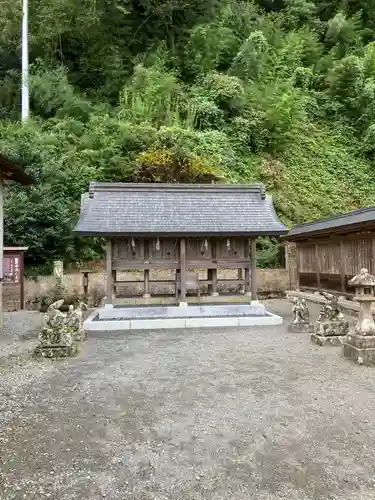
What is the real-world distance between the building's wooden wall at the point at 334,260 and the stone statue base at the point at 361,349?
5.01 metres

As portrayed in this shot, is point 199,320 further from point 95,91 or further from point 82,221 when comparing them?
point 95,91

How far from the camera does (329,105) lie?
25.0m

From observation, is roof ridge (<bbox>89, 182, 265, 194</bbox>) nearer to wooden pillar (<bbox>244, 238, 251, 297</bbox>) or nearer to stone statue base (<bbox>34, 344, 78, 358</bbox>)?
wooden pillar (<bbox>244, 238, 251, 297</bbox>)

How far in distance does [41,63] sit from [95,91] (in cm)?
379

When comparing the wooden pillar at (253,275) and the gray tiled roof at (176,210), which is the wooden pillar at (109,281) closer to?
the gray tiled roof at (176,210)

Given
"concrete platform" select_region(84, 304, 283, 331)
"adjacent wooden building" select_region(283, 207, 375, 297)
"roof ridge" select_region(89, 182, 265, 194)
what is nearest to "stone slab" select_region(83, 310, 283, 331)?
"concrete platform" select_region(84, 304, 283, 331)

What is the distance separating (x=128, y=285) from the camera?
1569 cm

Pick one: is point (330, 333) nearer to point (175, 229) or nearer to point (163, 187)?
point (175, 229)

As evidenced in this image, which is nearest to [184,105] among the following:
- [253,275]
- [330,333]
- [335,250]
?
[335,250]

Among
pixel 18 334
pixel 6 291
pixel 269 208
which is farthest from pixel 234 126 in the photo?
pixel 18 334

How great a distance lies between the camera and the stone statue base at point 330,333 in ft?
26.1

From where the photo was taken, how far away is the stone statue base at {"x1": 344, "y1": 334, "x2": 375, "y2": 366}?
257 inches

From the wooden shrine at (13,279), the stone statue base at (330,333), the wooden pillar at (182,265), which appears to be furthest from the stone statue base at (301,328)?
the wooden shrine at (13,279)

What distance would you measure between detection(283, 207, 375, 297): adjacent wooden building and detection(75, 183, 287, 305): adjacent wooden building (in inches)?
91.1
